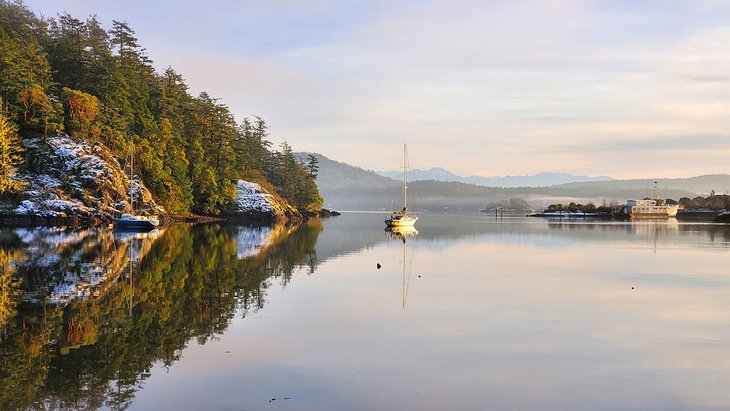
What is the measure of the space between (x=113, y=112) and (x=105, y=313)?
96.6 m

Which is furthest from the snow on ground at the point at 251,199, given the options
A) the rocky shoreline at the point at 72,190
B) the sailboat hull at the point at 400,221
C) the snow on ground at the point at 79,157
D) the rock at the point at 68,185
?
the snow on ground at the point at 79,157

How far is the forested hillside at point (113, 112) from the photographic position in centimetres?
9262

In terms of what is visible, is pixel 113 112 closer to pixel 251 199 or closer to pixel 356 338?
pixel 251 199

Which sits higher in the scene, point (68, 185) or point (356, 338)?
point (68, 185)

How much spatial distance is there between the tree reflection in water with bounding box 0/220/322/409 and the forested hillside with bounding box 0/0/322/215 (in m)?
62.1

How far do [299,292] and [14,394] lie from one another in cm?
1561

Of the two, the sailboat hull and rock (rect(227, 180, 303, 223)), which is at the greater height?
rock (rect(227, 180, 303, 223))

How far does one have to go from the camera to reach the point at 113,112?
10675 cm

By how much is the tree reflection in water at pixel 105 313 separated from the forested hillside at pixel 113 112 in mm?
62071

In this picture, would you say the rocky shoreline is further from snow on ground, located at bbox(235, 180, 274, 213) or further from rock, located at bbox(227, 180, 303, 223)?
snow on ground, located at bbox(235, 180, 274, 213)

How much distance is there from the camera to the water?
12031 millimetres

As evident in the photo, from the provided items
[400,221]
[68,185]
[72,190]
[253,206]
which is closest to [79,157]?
[68,185]

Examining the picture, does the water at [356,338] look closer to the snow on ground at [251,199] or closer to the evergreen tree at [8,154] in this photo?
the evergreen tree at [8,154]

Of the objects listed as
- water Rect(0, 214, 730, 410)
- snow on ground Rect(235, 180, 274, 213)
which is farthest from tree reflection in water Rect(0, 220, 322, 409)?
snow on ground Rect(235, 180, 274, 213)
